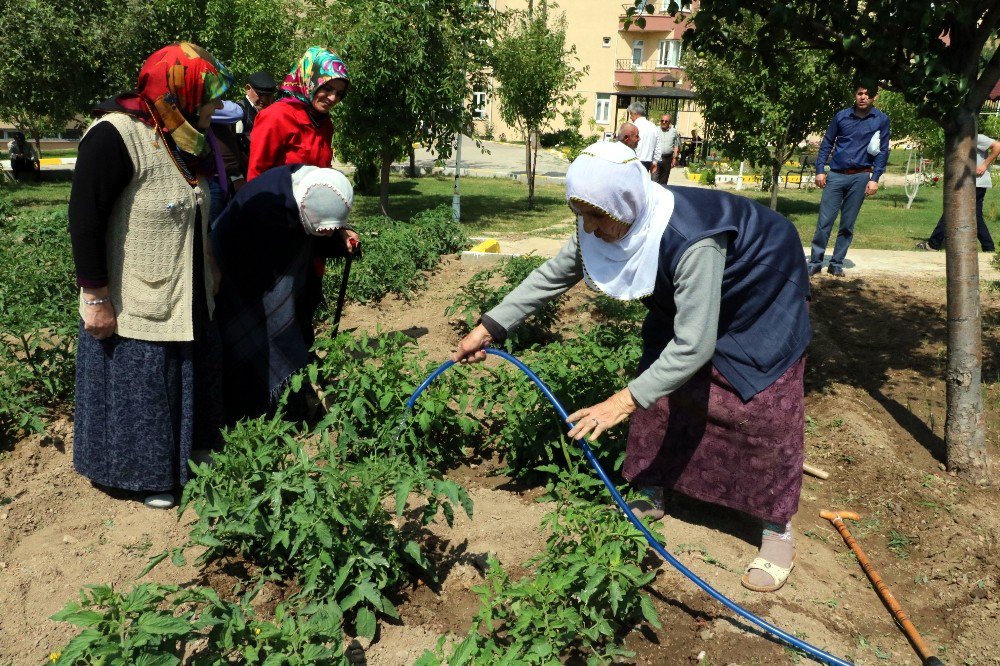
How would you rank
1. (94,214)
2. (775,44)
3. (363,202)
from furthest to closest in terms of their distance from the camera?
1. (363,202)
2. (775,44)
3. (94,214)

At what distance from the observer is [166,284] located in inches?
112

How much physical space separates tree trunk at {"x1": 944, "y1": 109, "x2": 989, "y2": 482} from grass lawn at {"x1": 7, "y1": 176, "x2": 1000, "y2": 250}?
5637 millimetres

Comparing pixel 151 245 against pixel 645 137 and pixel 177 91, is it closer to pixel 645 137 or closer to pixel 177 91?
pixel 177 91

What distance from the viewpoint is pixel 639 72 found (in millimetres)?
35094

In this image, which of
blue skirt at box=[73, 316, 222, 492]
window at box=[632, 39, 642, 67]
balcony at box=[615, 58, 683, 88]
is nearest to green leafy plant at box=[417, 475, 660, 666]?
blue skirt at box=[73, 316, 222, 492]

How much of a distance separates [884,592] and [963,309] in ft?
4.53

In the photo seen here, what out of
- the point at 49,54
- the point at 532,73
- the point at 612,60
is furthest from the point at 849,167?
the point at 612,60

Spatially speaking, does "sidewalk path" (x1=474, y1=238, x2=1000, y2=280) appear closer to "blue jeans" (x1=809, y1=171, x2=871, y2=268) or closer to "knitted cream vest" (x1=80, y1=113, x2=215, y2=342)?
"blue jeans" (x1=809, y1=171, x2=871, y2=268)

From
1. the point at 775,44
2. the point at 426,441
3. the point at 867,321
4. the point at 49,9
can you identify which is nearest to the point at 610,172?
the point at 426,441

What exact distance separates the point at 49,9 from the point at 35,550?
11.0 meters

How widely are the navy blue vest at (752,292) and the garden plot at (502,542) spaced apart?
0.69 metres

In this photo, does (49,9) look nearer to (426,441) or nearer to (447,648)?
(426,441)

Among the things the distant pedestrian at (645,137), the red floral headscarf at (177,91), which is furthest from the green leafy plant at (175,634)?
the distant pedestrian at (645,137)

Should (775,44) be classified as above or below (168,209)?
above
